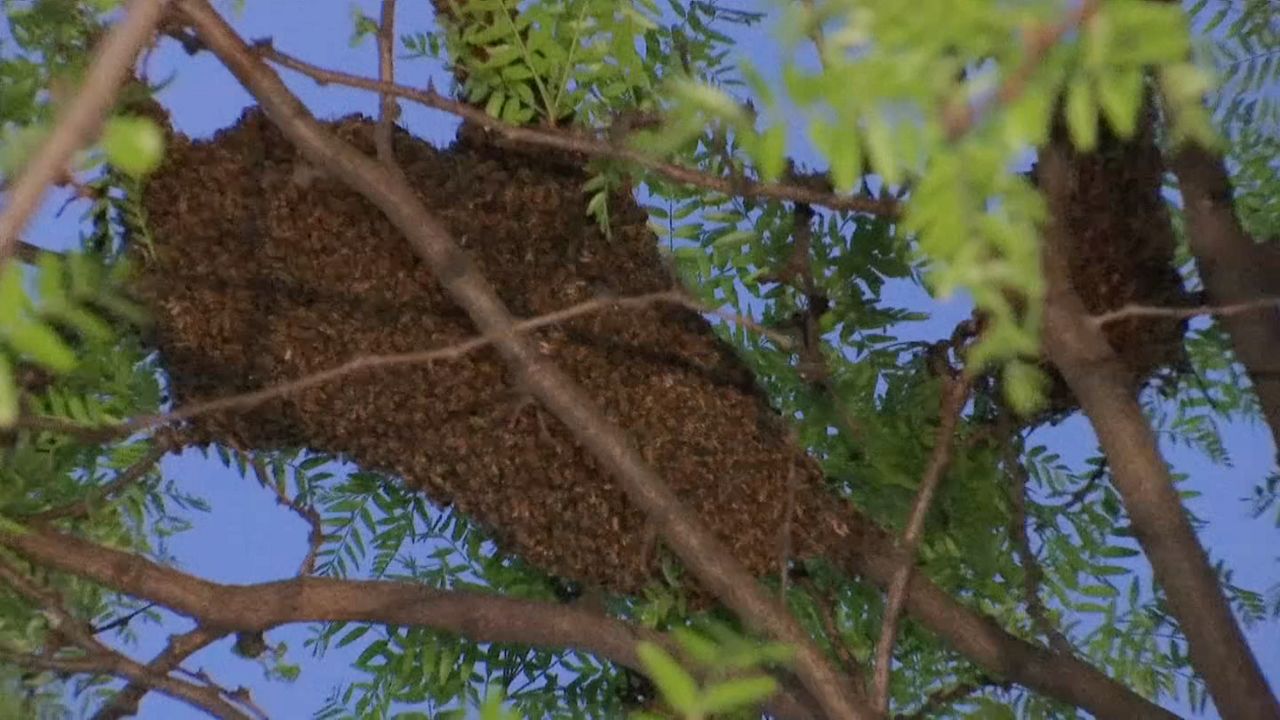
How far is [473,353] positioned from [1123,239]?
0.54 m

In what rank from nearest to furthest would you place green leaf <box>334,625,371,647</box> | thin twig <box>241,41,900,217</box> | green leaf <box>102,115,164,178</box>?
1. green leaf <box>102,115,164,178</box>
2. thin twig <box>241,41,900,217</box>
3. green leaf <box>334,625,371,647</box>

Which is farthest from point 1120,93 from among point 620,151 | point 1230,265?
point 1230,265

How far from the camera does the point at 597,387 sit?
3.34 feet

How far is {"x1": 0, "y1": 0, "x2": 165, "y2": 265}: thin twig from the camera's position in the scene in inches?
12.4

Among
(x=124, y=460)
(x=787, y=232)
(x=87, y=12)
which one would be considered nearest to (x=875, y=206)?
(x=787, y=232)

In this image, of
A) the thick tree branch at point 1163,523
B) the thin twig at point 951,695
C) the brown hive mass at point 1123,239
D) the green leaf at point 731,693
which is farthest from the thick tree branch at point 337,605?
the green leaf at point 731,693

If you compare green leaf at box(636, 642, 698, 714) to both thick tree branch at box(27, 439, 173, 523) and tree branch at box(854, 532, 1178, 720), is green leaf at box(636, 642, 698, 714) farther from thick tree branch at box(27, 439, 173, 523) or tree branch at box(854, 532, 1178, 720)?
thick tree branch at box(27, 439, 173, 523)

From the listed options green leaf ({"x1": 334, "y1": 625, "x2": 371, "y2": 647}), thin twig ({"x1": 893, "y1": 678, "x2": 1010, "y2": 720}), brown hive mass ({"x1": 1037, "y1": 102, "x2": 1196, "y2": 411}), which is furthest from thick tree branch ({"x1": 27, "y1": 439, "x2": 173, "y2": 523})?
brown hive mass ({"x1": 1037, "y1": 102, "x2": 1196, "y2": 411})

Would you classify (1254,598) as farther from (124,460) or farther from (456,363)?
(124,460)

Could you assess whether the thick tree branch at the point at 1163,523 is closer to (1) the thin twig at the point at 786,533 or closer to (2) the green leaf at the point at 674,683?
(1) the thin twig at the point at 786,533

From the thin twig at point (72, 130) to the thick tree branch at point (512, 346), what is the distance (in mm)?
536

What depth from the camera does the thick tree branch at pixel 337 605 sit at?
0.96 meters

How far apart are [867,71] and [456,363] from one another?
73 cm

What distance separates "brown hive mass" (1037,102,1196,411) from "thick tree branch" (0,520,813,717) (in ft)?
1.37
